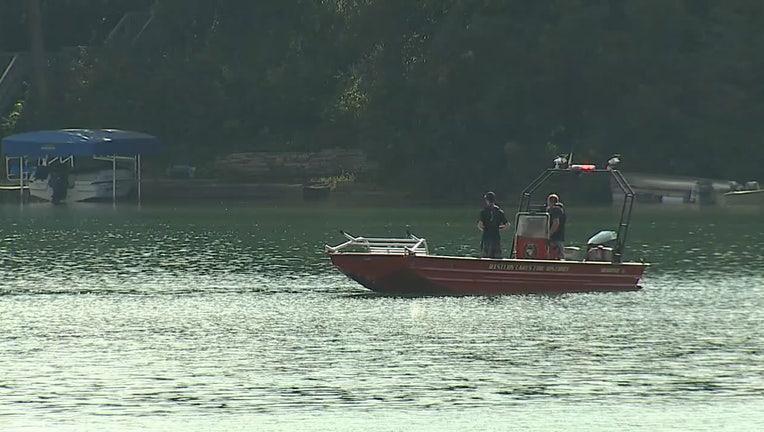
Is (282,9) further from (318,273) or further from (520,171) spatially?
(318,273)

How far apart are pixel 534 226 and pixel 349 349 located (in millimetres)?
9774

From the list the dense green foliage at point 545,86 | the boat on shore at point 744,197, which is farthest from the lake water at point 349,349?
the dense green foliage at point 545,86

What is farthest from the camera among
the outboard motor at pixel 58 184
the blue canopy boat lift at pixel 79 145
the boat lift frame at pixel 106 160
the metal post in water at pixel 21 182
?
the boat lift frame at pixel 106 160

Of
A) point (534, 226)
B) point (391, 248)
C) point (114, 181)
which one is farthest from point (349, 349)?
point (114, 181)

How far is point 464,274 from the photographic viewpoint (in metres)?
39.3

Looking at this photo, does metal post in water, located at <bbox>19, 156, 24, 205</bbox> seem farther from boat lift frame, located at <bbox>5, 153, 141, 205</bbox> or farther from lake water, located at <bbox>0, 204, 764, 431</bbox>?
lake water, located at <bbox>0, 204, 764, 431</bbox>

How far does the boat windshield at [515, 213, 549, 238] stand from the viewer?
132 ft

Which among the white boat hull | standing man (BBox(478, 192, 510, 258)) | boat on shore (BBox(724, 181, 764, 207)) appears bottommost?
the white boat hull

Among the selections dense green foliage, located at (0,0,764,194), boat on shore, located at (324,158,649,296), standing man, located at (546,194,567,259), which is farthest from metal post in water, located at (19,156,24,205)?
standing man, located at (546,194,567,259)

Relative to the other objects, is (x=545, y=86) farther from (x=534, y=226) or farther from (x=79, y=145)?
(x=534, y=226)

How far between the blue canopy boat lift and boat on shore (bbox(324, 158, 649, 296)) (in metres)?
52.0

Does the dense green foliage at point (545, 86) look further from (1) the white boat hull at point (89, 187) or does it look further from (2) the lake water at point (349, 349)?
(2) the lake water at point (349, 349)

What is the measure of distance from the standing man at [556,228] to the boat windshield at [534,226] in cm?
13

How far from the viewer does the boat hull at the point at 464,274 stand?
128ft
